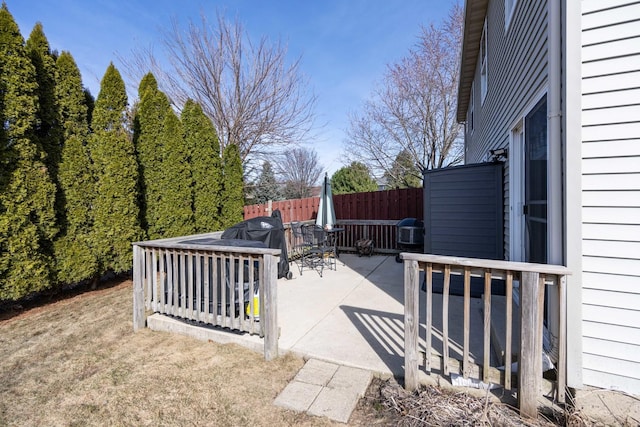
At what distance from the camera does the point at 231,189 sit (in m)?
7.38

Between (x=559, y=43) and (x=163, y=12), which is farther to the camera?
(x=163, y=12)

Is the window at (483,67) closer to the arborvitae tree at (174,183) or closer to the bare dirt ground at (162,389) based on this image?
the bare dirt ground at (162,389)

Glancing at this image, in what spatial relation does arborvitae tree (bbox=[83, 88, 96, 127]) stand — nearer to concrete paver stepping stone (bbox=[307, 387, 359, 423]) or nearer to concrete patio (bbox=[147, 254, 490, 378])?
concrete patio (bbox=[147, 254, 490, 378])

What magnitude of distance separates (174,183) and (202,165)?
0.77 metres

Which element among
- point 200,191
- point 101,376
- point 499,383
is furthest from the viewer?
point 200,191

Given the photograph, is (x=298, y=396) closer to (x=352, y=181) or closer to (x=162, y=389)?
(x=162, y=389)

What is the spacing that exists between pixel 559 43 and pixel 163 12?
36.6ft

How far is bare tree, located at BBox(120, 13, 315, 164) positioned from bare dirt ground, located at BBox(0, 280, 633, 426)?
8.72 metres

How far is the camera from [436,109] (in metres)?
12.9

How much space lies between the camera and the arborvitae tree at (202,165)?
6.47 m

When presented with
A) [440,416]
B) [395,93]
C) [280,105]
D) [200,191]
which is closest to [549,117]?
[440,416]

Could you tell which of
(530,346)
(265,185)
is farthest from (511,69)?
(265,185)

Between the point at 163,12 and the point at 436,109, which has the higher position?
the point at 163,12

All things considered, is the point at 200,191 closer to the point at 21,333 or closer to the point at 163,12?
the point at 21,333
